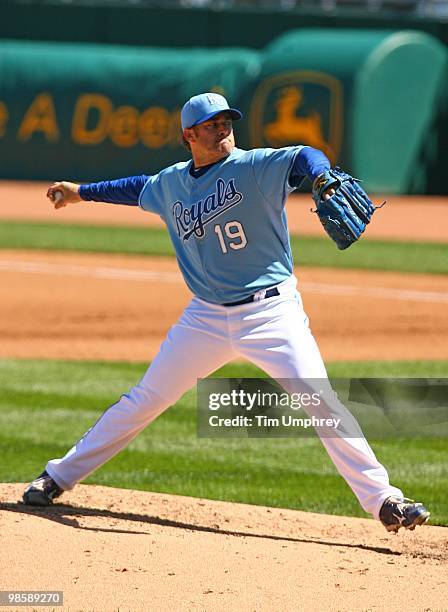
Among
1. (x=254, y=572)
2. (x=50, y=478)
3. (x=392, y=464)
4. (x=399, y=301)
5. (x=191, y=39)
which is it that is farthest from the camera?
(x=191, y=39)

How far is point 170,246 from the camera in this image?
1814 cm

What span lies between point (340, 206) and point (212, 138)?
0.74 m

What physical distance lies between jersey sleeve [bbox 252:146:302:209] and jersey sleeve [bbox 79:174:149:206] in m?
0.76

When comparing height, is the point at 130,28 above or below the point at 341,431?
above

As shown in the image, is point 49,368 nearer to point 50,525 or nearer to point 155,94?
point 50,525

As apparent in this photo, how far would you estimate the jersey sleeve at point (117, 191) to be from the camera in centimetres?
579

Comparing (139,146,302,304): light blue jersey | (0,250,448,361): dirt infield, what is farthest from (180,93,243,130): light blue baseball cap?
(0,250,448,361): dirt infield

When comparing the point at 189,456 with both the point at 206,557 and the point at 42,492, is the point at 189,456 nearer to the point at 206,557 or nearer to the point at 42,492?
the point at 42,492

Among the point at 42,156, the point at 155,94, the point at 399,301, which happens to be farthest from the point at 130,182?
the point at 42,156

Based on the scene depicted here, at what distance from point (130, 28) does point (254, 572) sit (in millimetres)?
25045

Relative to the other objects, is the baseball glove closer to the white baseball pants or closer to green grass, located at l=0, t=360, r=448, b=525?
the white baseball pants

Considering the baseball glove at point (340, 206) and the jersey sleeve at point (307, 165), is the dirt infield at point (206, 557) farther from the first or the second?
the jersey sleeve at point (307, 165)

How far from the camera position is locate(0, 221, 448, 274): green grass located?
16.4m

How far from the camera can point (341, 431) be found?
5.12 metres
